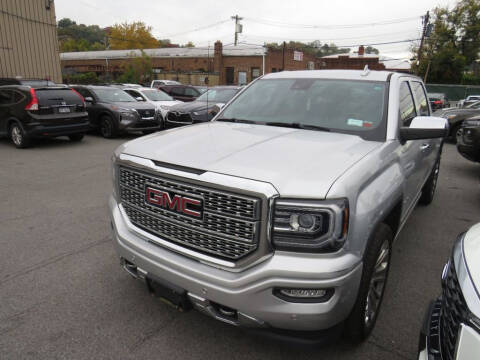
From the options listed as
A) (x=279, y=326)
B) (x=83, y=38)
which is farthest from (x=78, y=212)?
(x=83, y=38)

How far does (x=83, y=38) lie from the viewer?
232 feet

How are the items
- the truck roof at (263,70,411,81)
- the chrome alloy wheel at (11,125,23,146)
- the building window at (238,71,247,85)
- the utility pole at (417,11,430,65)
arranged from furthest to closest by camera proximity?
1. the building window at (238,71,247,85)
2. the utility pole at (417,11,430,65)
3. the chrome alloy wheel at (11,125,23,146)
4. the truck roof at (263,70,411,81)

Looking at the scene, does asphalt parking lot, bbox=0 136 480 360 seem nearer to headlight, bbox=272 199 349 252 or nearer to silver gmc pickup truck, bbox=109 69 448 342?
silver gmc pickup truck, bbox=109 69 448 342

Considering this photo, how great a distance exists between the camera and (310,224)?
1.94 meters

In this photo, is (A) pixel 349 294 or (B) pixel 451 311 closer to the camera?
(B) pixel 451 311

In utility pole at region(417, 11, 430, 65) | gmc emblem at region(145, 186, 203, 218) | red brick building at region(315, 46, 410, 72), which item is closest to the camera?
gmc emblem at region(145, 186, 203, 218)

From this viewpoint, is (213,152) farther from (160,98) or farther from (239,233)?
(160,98)

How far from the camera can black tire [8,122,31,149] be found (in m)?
9.49

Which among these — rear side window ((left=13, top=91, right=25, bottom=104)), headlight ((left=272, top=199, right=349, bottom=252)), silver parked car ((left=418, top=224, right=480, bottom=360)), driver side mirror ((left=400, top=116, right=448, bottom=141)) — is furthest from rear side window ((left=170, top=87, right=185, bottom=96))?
silver parked car ((left=418, top=224, right=480, bottom=360))

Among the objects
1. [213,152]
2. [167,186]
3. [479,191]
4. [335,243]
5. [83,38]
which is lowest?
[479,191]

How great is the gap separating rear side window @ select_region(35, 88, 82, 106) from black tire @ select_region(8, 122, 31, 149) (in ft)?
3.16

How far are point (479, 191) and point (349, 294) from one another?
6.11 m

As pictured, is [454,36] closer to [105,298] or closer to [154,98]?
[154,98]

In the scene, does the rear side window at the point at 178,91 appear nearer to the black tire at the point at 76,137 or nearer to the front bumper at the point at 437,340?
the black tire at the point at 76,137
